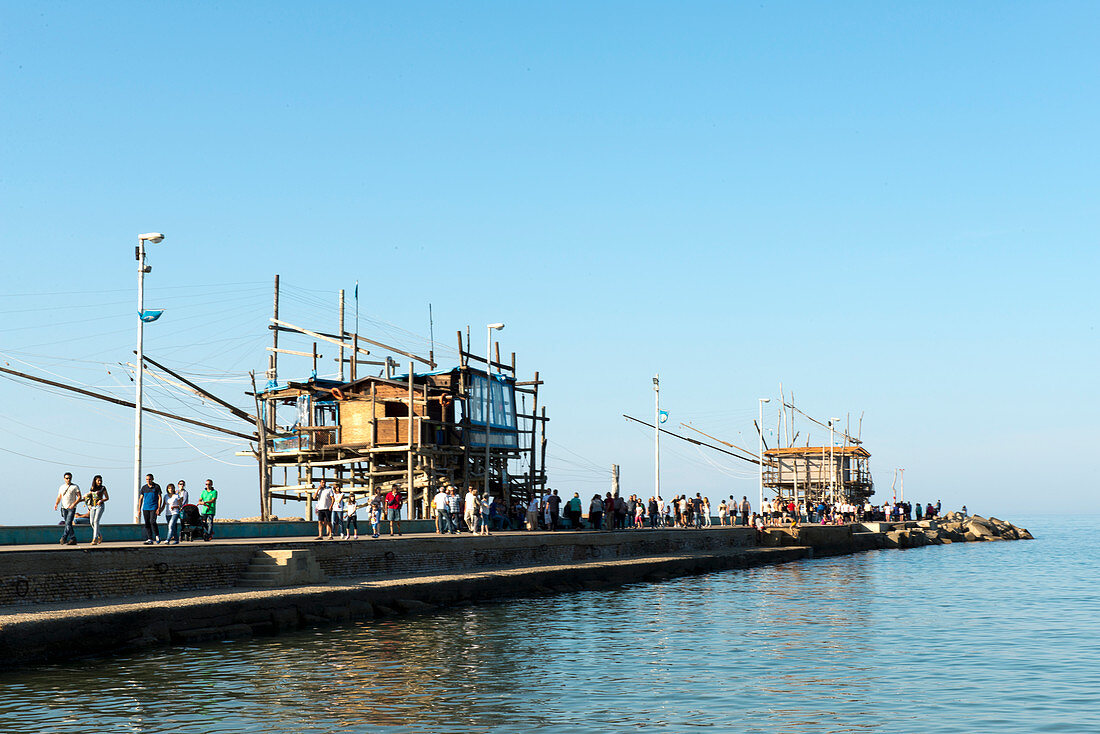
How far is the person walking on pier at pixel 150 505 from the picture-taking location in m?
26.3

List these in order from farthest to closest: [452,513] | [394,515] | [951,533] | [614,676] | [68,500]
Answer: [951,533] < [394,515] < [452,513] < [68,500] < [614,676]

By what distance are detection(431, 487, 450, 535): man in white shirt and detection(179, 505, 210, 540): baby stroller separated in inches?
327

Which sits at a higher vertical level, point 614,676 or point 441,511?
point 441,511

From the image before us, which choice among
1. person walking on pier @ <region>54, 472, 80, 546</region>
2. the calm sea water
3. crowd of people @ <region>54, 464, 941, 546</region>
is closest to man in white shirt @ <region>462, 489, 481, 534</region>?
crowd of people @ <region>54, 464, 941, 546</region>

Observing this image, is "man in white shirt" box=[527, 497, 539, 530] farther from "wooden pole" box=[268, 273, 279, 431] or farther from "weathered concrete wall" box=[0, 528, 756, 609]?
"wooden pole" box=[268, 273, 279, 431]

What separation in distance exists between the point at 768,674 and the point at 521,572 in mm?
14165

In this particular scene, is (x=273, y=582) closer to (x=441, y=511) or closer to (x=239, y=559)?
(x=239, y=559)

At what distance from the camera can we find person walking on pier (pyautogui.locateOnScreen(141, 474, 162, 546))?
26.3 meters

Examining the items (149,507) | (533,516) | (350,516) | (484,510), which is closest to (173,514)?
(149,507)

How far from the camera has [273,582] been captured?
25.3 meters

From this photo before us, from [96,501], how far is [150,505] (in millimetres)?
1564

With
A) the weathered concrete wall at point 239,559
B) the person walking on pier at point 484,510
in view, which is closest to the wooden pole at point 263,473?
the person walking on pier at point 484,510

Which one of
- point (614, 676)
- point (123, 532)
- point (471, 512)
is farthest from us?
point (471, 512)

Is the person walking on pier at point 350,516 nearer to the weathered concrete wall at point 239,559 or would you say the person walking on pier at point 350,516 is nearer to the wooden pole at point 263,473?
the weathered concrete wall at point 239,559
